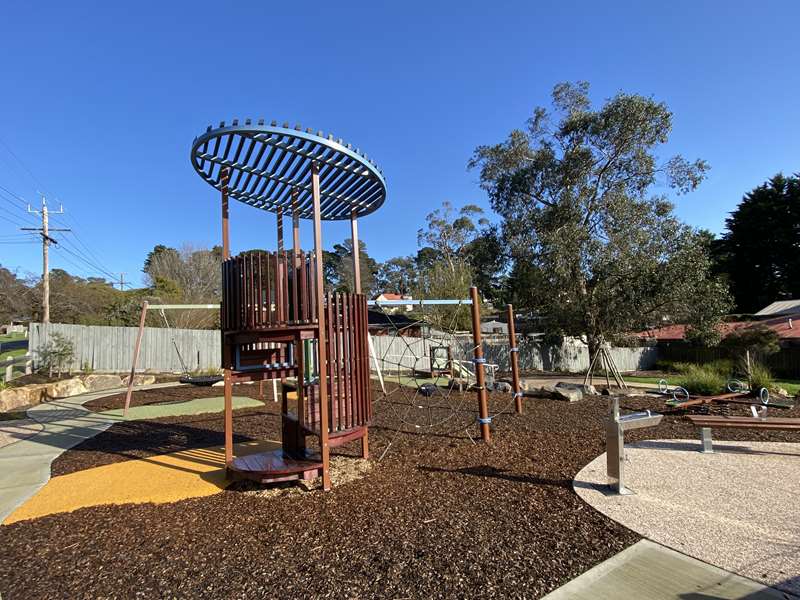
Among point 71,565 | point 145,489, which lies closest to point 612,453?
point 71,565

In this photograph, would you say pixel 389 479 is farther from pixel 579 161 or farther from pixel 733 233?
pixel 733 233

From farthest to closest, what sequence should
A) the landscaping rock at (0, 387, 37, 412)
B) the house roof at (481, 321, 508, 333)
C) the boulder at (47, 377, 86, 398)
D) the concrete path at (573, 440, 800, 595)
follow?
the house roof at (481, 321, 508, 333)
the boulder at (47, 377, 86, 398)
the landscaping rock at (0, 387, 37, 412)
the concrete path at (573, 440, 800, 595)

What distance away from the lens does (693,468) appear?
4.86 m

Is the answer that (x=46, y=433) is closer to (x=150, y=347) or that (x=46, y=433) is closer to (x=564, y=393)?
(x=564, y=393)

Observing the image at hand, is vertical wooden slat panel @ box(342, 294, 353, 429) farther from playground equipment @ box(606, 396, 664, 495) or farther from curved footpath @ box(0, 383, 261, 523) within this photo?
curved footpath @ box(0, 383, 261, 523)

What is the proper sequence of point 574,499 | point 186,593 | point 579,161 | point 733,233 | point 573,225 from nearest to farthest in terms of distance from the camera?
point 186,593
point 574,499
point 573,225
point 579,161
point 733,233

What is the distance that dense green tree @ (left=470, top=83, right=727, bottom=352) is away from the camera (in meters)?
16.5

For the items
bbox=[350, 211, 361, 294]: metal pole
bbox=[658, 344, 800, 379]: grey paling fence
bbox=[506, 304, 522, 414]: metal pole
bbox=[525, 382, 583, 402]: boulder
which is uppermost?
bbox=[350, 211, 361, 294]: metal pole

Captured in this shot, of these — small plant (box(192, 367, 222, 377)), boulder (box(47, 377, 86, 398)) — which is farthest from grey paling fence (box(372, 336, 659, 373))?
boulder (box(47, 377, 86, 398))

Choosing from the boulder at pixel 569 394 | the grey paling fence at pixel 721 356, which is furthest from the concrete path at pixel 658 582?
the grey paling fence at pixel 721 356

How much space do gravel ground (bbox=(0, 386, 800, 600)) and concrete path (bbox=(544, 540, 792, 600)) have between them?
10cm

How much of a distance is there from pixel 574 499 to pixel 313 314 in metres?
2.96

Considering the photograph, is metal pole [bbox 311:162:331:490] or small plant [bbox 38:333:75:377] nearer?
metal pole [bbox 311:162:331:490]

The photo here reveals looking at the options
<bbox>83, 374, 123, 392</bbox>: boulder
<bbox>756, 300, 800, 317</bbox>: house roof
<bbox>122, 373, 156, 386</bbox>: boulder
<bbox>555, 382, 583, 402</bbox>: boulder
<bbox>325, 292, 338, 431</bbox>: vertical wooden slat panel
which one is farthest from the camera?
<bbox>756, 300, 800, 317</bbox>: house roof
